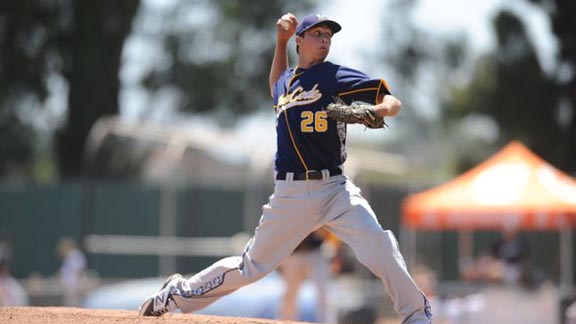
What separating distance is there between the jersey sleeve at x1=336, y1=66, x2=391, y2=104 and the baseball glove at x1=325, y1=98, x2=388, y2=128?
0.11 metres

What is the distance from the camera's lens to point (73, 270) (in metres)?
20.4

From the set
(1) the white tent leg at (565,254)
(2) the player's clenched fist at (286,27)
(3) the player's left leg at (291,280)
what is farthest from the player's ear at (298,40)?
(1) the white tent leg at (565,254)

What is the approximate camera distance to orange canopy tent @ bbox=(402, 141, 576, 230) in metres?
15.7

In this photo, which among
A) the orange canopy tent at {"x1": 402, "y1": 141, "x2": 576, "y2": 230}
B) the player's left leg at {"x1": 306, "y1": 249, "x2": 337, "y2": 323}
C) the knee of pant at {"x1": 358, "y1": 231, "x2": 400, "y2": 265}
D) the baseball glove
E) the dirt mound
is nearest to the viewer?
the baseball glove

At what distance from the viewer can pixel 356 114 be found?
6.39 metres

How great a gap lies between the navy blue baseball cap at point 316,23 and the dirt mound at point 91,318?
1.92 m

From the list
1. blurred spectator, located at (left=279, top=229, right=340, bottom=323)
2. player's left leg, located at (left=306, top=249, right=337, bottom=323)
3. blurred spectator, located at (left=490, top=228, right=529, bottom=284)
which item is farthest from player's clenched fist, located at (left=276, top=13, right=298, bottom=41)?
blurred spectator, located at (left=490, top=228, right=529, bottom=284)

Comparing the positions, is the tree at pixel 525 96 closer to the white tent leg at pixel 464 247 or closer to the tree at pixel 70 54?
the white tent leg at pixel 464 247

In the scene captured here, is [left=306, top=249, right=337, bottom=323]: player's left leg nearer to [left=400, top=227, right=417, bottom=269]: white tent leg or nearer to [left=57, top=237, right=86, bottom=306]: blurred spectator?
[left=57, top=237, right=86, bottom=306]: blurred spectator

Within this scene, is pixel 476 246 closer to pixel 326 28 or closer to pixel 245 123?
pixel 245 123

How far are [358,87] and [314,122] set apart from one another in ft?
1.14

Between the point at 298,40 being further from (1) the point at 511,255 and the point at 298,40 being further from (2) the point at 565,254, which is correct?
(2) the point at 565,254

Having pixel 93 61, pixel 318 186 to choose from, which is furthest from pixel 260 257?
pixel 93 61

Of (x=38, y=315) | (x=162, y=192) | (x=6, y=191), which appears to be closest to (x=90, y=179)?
(x=162, y=192)
